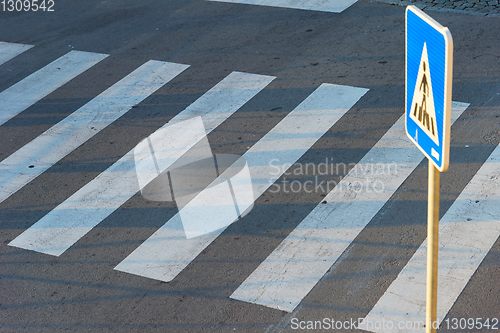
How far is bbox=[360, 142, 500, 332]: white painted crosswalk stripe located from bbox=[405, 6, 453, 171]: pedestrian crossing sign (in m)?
2.26

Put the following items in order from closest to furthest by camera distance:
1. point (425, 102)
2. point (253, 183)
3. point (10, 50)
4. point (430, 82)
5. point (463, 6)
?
1. point (430, 82)
2. point (425, 102)
3. point (253, 183)
4. point (463, 6)
5. point (10, 50)

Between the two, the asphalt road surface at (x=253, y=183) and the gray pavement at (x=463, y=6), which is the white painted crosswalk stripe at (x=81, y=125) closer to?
the asphalt road surface at (x=253, y=183)

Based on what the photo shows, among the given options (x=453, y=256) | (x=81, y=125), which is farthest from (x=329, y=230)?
(x=81, y=125)

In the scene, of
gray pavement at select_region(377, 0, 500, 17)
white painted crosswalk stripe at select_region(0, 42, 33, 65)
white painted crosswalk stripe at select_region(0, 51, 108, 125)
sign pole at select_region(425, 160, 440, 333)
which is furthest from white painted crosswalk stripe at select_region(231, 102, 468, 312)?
white painted crosswalk stripe at select_region(0, 42, 33, 65)

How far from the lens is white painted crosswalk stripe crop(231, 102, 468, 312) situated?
5738mm

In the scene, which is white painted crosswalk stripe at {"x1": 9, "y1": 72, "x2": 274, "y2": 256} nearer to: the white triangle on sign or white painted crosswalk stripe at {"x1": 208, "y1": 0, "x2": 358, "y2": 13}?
white painted crosswalk stripe at {"x1": 208, "y1": 0, "x2": 358, "y2": 13}

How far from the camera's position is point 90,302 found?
5840 mm

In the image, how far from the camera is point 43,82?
33.7 ft

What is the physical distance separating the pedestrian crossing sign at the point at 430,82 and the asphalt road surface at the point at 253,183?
2331mm

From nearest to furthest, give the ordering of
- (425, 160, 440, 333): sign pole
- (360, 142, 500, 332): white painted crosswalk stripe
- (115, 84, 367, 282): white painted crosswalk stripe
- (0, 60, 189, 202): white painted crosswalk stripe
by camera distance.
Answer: (425, 160, 440, 333): sign pole < (360, 142, 500, 332): white painted crosswalk stripe < (115, 84, 367, 282): white painted crosswalk stripe < (0, 60, 189, 202): white painted crosswalk stripe

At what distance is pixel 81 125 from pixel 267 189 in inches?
129

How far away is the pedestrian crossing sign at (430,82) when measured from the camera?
3053mm

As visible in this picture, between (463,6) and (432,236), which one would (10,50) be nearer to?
(463,6)

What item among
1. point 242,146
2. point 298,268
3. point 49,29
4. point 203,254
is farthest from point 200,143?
point 49,29
